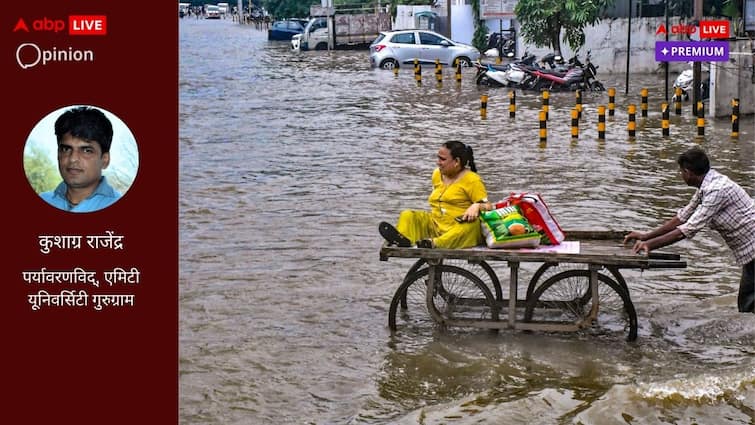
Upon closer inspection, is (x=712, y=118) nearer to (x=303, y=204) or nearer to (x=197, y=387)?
(x=303, y=204)

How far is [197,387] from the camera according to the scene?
792 cm

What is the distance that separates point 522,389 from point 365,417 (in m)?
1.14

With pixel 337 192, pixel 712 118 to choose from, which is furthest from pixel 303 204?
pixel 712 118

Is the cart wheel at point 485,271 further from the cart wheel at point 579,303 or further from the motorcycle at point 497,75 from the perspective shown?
the motorcycle at point 497,75

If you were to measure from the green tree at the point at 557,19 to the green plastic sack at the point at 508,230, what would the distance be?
26447mm

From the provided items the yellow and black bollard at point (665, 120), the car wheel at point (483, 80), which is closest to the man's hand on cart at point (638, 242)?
the yellow and black bollard at point (665, 120)

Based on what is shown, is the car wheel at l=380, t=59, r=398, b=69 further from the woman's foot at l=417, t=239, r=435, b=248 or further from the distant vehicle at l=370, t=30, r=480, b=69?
the woman's foot at l=417, t=239, r=435, b=248

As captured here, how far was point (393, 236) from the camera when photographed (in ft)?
27.5

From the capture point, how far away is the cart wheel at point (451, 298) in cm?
879

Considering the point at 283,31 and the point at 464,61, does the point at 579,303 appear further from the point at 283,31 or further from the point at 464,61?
the point at 283,31

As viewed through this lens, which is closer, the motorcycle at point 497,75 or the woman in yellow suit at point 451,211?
the woman in yellow suit at point 451,211

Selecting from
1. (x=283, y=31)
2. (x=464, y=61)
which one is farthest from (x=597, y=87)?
(x=283, y=31)

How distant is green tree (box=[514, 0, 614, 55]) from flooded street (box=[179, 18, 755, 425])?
10.4 m

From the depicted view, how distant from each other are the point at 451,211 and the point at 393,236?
0.59m
